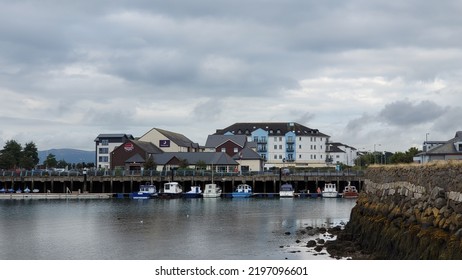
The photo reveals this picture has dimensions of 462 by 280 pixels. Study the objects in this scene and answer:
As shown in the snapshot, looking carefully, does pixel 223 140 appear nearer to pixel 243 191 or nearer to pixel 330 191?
pixel 243 191

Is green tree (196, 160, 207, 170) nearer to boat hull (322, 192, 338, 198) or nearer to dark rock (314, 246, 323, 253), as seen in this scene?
boat hull (322, 192, 338, 198)

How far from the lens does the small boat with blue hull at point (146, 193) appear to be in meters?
103

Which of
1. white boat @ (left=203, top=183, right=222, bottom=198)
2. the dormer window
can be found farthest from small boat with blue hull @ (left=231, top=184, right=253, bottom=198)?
the dormer window

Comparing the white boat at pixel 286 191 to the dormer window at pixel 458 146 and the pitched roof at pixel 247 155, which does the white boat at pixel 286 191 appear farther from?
the dormer window at pixel 458 146

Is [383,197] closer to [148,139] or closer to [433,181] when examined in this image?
[433,181]

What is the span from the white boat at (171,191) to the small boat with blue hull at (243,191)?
9134 mm

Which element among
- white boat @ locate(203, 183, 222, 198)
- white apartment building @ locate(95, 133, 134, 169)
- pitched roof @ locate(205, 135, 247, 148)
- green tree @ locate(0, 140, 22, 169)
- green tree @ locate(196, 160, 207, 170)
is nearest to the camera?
white boat @ locate(203, 183, 222, 198)

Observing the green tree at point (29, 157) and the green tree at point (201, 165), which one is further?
the green tree at point (29, 157)

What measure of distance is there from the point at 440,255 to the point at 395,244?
19.2ft

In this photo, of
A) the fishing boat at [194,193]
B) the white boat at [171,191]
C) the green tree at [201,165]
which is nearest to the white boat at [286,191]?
the fishing boat at [194,193]

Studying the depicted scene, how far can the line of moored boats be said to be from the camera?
103 metres

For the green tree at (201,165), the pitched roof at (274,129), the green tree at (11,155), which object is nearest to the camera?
the green tree at (201,165)

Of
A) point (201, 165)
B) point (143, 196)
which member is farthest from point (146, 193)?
point (201, 165)

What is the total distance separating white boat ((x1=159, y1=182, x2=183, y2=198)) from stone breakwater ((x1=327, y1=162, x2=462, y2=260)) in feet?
213
